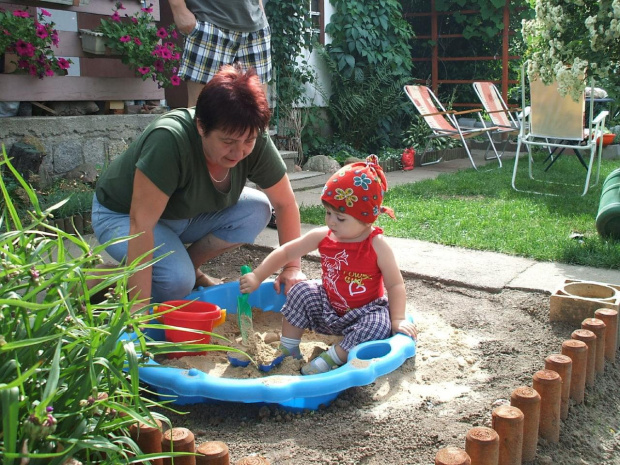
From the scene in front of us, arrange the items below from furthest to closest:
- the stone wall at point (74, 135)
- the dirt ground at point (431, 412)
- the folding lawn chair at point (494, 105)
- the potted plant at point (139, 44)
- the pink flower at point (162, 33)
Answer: the folding lawn chair at point (494, 105), the pink flower at point (162, 33), the potted plant at point (139, 44), the stone wall at point (74, 135), the dirt ground at point (431, 412)

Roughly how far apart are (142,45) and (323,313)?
3.25m

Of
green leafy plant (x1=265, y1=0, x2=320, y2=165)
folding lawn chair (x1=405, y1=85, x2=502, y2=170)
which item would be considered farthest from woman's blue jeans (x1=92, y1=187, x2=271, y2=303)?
folding lawn chair (x1=405, y1=85, x2=502, y2=170)

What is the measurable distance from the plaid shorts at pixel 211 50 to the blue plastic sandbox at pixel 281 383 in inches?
110

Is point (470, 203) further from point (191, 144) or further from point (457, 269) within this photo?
point (191, 144)

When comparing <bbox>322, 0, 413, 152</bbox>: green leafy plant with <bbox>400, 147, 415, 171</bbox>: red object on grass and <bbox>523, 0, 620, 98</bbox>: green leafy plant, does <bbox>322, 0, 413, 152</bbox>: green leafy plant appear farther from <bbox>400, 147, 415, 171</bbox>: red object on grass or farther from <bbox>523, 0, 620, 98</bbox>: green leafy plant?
<bbox>523, 0, 620, 98</bbox>: green leafy plant

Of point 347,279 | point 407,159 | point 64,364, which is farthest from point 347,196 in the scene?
point 407,159

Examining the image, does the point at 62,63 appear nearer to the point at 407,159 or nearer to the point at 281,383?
the point at 281,383

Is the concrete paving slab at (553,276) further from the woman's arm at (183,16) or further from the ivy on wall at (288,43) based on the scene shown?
the ivy on wall at (288,43)

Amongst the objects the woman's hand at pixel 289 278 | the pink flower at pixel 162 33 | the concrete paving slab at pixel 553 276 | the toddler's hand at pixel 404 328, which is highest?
the pink flower at pixel 162 33

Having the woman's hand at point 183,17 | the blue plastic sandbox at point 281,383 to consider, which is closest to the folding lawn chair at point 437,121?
the woman's hand at point 183,17

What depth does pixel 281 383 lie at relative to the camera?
2.01 metres

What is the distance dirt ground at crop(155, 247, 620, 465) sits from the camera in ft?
6.26

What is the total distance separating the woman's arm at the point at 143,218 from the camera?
7.96ft

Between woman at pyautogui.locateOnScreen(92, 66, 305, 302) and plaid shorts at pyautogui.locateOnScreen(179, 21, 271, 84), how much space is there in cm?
159
